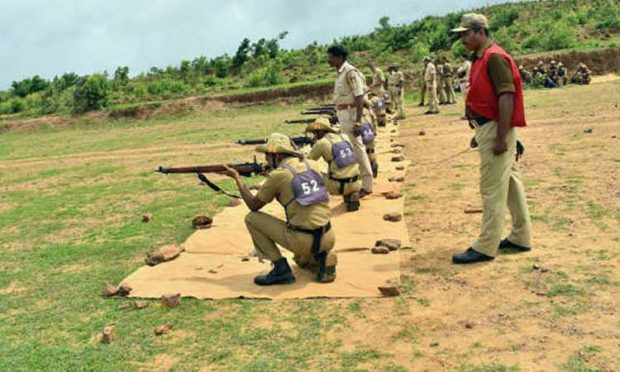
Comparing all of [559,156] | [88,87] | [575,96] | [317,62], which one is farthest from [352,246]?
[317,62]

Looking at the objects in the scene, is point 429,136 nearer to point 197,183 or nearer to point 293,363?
point 197,183

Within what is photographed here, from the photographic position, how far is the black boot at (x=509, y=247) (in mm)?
6273

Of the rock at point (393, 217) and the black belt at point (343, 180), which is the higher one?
the black belt at point (343, 180)

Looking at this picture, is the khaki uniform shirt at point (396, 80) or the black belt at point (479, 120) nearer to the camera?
the black belt at point (479, 120)

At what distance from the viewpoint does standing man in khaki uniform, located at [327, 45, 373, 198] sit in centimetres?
902

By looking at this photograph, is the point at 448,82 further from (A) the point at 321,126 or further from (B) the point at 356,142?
(A) the point at 321,126

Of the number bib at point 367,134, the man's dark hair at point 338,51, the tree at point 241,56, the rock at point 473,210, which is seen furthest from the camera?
the tree at point 241,56

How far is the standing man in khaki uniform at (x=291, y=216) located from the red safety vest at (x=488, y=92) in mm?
1665

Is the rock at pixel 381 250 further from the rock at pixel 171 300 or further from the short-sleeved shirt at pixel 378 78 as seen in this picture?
the short-sleeved shirt at pixel 378 78

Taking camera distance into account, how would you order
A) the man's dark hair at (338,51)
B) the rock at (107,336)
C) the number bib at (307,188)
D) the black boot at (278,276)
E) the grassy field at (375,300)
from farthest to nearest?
the man's dark hair at (338,51), the black boot at (278,276), the number bib at (307,188), the rock at (107,336), the grassy field at (375,300)

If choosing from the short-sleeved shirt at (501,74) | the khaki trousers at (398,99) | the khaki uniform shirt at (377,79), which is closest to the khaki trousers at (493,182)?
the short-sleeved shirt at (501,74)

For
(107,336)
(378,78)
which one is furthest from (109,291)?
(378,78)

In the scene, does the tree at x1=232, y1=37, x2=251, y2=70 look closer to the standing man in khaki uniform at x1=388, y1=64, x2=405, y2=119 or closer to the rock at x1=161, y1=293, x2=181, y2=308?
the standing man in khaki uniform at x1=388, y1=64, x2=405, y2=119

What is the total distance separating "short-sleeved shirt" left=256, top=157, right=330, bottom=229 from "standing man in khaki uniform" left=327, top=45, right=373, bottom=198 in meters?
3.39
